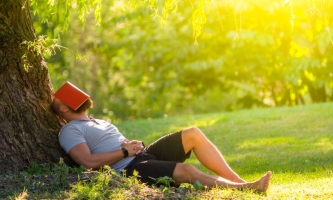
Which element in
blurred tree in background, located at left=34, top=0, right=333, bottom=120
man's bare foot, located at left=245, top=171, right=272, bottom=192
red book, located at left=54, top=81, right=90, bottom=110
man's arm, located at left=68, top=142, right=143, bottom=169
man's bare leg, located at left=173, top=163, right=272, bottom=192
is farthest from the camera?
blurred tree in background, located at left=34, top=0, right=333, bottom=120

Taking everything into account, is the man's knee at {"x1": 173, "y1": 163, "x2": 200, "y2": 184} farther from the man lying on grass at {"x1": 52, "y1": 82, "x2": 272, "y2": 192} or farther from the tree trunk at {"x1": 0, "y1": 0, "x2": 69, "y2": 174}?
the tree trunk at {"x1": 0, "y1": 0, "x2": 69, "y2": 174}

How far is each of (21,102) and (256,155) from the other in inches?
132

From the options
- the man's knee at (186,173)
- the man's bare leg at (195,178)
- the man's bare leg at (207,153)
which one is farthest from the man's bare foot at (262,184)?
the man's knee at (186,173)

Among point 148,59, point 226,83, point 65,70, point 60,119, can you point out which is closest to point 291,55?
point 226,83

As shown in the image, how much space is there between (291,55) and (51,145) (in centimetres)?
1150

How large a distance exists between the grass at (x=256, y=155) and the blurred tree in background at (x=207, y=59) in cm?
365

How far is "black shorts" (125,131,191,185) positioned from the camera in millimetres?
5672

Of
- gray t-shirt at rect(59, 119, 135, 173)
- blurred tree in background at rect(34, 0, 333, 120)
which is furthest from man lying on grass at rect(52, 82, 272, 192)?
blurred tree in background at rect(34, 0, 333, 120)

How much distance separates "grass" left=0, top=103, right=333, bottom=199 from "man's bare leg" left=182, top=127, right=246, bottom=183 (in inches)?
13.0

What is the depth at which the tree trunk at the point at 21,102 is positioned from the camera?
231 inches

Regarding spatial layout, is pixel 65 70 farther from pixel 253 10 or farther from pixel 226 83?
pixel 253 10

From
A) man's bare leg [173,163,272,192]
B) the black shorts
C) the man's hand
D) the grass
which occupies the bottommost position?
the grass

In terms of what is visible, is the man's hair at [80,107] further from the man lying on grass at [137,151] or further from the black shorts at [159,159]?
the black shorts at [159,159]

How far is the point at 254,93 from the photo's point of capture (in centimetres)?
1808
